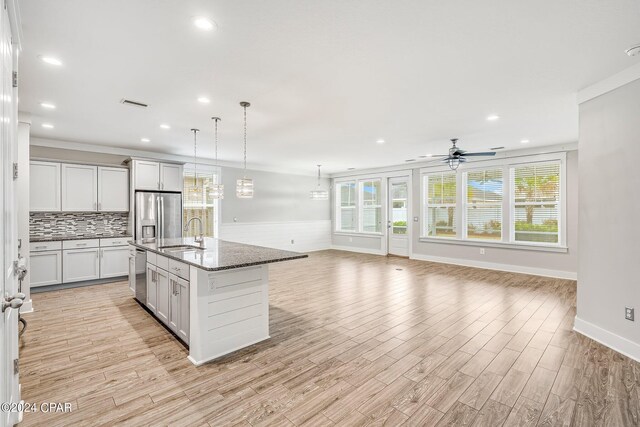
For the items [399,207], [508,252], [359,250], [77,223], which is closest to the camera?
[77,223]

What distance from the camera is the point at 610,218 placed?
3094mm

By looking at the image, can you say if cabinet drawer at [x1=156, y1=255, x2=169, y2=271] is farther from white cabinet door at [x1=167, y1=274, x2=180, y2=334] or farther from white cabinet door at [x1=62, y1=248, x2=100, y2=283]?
white cabinet door at [x1=62, y1=248, x2=100, y2=283]

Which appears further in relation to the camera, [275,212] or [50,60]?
[275,212]

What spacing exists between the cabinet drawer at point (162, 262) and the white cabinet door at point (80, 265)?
280 centimetres

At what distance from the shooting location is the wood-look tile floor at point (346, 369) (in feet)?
6.75

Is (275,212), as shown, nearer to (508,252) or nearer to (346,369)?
(508,252)

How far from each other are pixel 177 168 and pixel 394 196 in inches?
233

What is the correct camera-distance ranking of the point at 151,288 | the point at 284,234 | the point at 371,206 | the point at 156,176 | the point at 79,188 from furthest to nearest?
the point at 371,206 < the point at 284,234 < the point at 156,176 < the point at 79,188 < the point at 151,288

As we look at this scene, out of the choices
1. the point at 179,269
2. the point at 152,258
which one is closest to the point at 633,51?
the point at 179,269

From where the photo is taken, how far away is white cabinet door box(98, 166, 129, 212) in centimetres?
571

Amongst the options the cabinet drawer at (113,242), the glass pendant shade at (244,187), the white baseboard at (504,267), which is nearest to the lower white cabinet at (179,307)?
the glass pendant shade at (244,187)

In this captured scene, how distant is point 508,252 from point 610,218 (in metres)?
3.98

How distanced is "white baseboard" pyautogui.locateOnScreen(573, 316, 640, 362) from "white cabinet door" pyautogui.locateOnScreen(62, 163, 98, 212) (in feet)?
24.9

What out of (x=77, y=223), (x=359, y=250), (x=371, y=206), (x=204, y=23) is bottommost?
(x=359, y=250)
